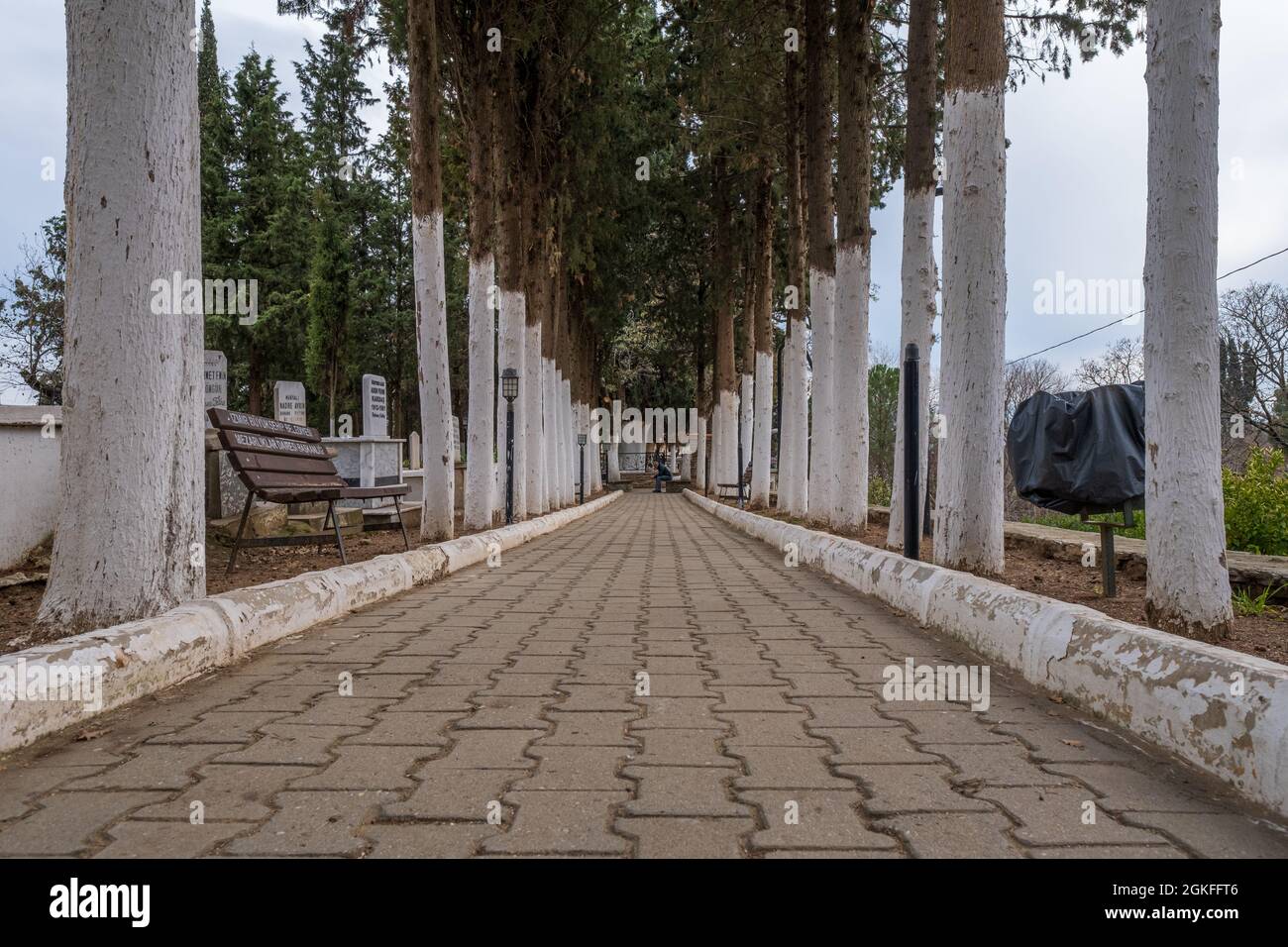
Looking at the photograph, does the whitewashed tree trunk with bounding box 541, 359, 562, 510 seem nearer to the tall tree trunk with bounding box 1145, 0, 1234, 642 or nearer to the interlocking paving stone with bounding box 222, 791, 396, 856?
the tall tree trunk with bounding box 1145, 0, 1234, 642

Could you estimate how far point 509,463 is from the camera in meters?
15.6

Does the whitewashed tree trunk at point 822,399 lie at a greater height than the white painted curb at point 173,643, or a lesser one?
greater

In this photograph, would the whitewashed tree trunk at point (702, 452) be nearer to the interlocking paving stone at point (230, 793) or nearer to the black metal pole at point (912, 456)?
the black metal pole at point (912, 456)

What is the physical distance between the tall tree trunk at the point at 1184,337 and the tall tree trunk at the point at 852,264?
23.5 ft

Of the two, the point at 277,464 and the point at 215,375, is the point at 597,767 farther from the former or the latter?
the point at 215,375

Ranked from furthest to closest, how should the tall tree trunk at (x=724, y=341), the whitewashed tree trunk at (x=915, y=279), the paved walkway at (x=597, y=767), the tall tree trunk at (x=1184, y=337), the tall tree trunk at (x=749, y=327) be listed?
1. the tall tree trunk at (x=724, y=341)
2. the tall tree trunk at (x=749, y=327)
3. the whitewashed tree trunk at (x=915, y=279)
4. the tall tree trunk at (x=1184, y=337)
5. the paved walkway at (x=597, y=767)

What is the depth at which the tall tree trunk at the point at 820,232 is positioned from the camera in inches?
537

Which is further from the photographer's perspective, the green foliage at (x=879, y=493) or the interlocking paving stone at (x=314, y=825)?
the green foliage at (x=879, y=493)

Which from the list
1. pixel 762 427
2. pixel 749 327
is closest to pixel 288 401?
pixel 762 427

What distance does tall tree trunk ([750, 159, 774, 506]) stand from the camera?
21.4m

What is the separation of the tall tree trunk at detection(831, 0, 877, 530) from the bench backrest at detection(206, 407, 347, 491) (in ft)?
22.5

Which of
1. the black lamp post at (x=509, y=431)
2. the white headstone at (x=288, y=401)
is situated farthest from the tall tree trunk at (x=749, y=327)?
the white headstone at (x=288, y=401)

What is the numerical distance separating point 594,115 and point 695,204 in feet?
19.2

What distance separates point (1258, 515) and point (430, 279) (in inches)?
387
